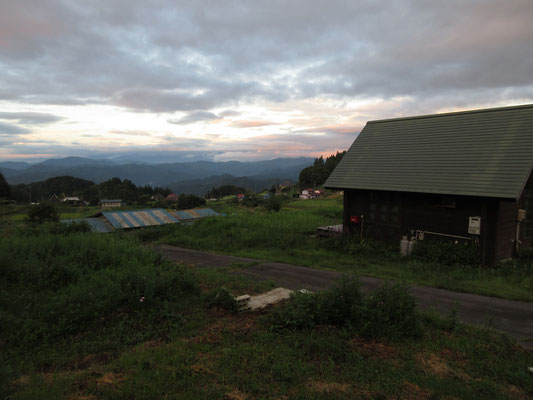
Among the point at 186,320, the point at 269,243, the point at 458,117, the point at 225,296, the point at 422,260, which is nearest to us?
the point at 186,320

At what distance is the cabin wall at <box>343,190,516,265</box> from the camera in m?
12.2

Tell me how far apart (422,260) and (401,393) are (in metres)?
9.93

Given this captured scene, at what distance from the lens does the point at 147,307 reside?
23.4ft

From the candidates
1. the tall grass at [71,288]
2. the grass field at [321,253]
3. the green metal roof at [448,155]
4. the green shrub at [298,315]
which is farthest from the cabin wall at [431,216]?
the tall grass at [71,288]

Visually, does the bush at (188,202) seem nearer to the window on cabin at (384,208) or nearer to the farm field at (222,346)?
the window on cabin at (384,208)

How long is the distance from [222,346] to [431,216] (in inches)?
464

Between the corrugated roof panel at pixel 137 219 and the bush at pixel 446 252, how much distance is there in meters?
20.3

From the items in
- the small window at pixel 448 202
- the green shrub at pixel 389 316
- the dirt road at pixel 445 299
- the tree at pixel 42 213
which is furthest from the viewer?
the tree at pixel 42 213

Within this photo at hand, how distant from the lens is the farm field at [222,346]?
14.6 ft

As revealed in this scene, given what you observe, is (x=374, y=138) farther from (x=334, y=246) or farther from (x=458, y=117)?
(x=334, y=246)

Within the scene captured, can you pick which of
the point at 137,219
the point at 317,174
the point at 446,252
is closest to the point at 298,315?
the point at 446,252

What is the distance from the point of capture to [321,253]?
594 inches

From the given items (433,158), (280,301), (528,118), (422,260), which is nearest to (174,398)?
(280,301)

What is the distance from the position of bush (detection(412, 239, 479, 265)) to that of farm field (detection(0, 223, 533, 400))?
671 centimetres
